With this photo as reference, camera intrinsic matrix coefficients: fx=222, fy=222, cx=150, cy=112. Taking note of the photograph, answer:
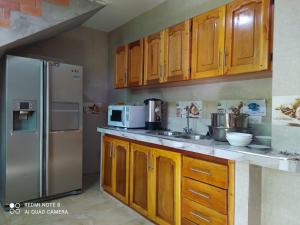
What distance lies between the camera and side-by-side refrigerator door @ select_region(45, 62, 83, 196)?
284 centimetres

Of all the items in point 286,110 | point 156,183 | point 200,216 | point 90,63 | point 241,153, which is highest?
point 90,63

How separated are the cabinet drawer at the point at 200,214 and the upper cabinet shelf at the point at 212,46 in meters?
1.12

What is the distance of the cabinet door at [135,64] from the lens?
9.63 feet

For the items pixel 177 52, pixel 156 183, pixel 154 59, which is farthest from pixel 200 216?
pixel 154 59

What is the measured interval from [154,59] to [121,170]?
143 cm

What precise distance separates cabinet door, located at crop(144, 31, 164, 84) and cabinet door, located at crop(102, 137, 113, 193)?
982mm

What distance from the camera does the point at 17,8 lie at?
2.31 metres

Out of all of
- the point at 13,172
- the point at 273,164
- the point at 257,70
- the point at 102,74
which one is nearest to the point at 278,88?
the point at 257,70

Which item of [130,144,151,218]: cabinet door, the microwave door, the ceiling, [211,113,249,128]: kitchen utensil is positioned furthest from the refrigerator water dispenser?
[211,113,249,128]: kitchen utensil

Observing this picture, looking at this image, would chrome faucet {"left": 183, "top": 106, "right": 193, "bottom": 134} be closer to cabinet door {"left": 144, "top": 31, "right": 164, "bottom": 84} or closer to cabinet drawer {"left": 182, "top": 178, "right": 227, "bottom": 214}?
cabinet door {"left": 144, "top": 31, "right": 164, "bottom": 84}

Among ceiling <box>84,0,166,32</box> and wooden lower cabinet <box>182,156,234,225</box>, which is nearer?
wooden lower cabinet <box>182,156,234,225</box>

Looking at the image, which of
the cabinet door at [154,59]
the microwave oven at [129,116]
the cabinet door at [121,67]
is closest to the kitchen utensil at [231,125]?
the cabinet door at [154,59]

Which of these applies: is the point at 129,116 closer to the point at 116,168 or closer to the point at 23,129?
the point at 116,168

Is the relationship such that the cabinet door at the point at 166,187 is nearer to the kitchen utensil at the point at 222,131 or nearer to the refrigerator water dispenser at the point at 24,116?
the kitchen utensil at the point at 222,131
